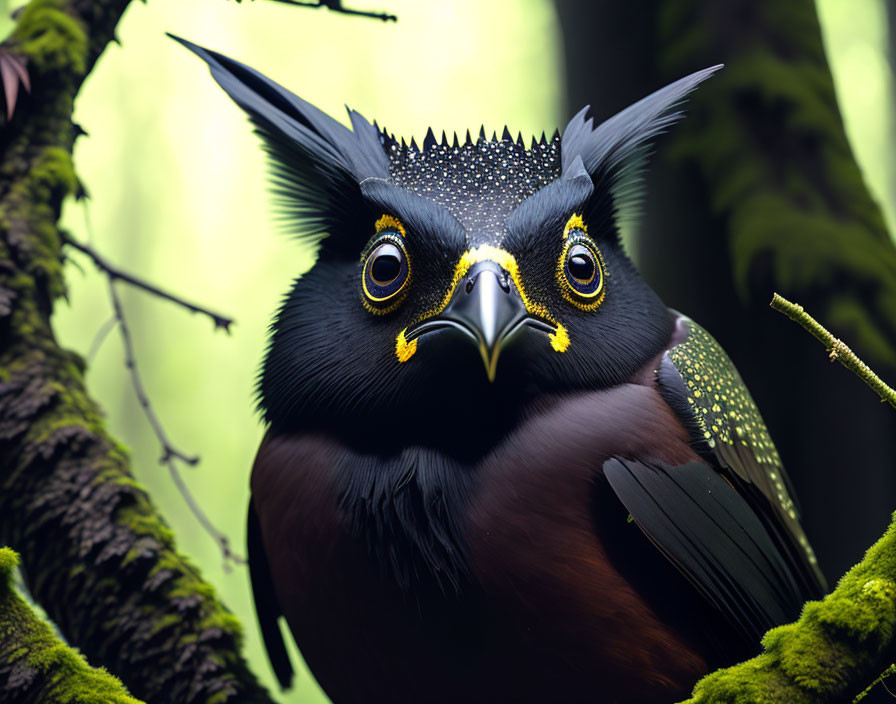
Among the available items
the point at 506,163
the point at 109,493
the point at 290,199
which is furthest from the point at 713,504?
the point at 109,493

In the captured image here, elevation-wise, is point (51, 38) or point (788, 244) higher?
point (51, 38)

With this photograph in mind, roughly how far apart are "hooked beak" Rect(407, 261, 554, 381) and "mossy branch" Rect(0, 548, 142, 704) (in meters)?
0.82

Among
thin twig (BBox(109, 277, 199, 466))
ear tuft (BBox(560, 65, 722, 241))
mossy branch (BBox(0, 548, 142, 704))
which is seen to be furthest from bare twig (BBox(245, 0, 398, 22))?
mossy branch (BBox(0, 548, 142, 704))

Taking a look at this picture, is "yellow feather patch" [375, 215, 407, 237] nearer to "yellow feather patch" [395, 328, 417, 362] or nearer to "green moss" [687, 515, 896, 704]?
"yellow feather patch" [395, 328, 417, 362]

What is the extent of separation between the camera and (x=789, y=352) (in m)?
3.23

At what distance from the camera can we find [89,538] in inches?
82.6

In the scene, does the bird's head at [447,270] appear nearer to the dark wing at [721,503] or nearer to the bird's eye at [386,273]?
the bird's eye at [386,273]

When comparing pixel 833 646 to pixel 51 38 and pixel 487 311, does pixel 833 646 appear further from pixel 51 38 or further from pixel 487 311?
pixel 51 38

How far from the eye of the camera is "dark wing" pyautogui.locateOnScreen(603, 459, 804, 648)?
1779 mm

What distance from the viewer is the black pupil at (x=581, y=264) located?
1847mm

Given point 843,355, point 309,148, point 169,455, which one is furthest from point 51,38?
point 843,355

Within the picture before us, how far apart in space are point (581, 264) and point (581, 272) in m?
0.02

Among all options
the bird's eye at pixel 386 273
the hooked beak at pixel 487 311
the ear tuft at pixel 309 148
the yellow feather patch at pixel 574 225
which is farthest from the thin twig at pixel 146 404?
the yellow feather patch at pixel 574 225

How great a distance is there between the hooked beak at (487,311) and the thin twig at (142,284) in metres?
0.94
